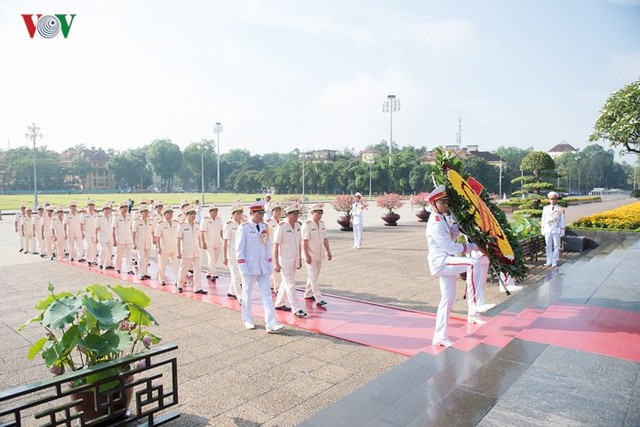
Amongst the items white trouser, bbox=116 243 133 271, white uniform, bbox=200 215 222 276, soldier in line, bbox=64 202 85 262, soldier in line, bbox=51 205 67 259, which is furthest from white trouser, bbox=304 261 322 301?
soldier in line, bbox=51 205 67 259

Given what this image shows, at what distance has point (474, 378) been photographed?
3.77 meters

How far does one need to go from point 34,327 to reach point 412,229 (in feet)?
55.1

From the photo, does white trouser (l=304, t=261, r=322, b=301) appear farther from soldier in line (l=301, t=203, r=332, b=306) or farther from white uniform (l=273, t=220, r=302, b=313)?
white uniform (l=273, t=220, r=302, b=313)

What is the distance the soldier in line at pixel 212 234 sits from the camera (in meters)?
9.04

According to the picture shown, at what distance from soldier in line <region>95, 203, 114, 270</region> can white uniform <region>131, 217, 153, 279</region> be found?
1622mm

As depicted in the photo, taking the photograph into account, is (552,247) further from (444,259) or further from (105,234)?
(105,234)

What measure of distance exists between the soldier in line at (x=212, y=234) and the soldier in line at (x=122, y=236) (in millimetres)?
2237

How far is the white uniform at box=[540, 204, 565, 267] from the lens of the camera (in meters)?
10.4

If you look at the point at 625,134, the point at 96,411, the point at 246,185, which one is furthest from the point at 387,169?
the point at 96,411

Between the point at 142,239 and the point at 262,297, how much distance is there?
4.97 m

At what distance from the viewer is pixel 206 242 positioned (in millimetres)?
9180

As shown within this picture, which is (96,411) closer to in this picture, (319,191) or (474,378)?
(474,378)

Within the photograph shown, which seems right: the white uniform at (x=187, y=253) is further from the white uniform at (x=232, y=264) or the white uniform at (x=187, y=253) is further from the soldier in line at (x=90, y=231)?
the soldier in line at (x=90, y=231)

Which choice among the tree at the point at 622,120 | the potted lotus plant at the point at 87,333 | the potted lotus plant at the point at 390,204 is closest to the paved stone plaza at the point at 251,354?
the potted lotus plant at the point at 87,333
